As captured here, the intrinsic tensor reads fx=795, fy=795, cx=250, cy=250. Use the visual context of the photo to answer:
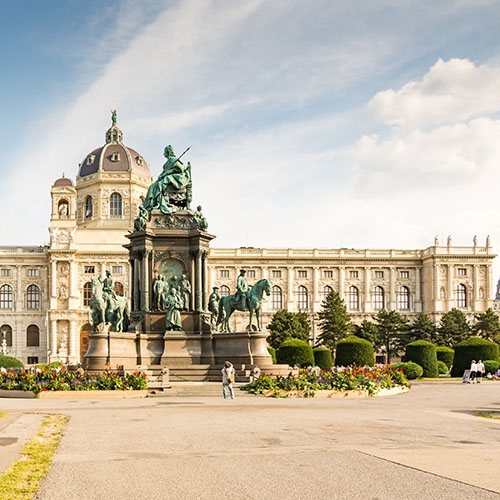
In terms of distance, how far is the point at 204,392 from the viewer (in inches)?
1043

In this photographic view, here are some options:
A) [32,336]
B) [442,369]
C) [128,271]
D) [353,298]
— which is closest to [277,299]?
[353,298]

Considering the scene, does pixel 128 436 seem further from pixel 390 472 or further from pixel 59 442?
pixel 390 472

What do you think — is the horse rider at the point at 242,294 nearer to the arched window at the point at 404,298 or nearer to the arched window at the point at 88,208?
the arched window at the point at 88,208

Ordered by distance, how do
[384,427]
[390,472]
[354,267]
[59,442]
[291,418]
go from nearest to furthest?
[390,472] < [59,442] < [384,427] < [291,418] < [354,267]

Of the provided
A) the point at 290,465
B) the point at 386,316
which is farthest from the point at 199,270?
the point at 386,316

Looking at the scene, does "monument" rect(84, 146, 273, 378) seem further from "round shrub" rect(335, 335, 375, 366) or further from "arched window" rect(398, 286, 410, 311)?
"arched window" rect(398, 286, 410, 311)

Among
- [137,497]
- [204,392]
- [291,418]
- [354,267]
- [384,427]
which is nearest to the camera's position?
[137,497]

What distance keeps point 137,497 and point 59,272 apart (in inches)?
3815

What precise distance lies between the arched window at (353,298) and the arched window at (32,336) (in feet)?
138

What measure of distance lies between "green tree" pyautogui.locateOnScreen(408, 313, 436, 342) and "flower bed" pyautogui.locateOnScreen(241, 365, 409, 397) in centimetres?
6832

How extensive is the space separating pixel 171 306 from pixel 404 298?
83.3m

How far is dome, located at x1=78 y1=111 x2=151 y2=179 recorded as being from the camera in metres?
111

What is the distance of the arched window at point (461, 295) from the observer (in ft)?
357

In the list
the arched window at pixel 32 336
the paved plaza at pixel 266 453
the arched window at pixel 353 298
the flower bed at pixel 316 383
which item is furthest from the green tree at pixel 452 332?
the paved plaza at pixel 266 453
